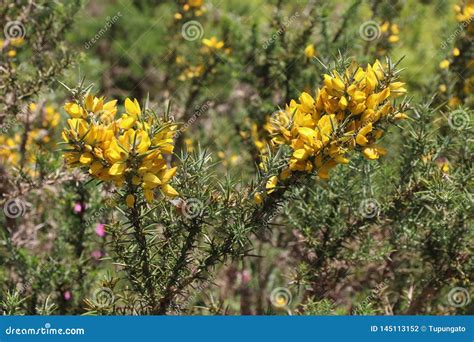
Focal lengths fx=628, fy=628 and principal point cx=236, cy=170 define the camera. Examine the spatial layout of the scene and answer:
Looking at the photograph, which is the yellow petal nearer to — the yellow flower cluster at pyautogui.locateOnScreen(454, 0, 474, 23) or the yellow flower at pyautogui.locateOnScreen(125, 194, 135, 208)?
the yellow flower at pyautogui.locateOnScreen(125, 194, 135, 208)

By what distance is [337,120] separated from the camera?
1.88 metres

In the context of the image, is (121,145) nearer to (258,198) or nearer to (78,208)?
(258,198)

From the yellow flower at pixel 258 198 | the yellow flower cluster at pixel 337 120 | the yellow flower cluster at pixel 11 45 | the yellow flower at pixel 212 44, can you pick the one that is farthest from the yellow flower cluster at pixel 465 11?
the yellow flower cluster at pixel 11 45

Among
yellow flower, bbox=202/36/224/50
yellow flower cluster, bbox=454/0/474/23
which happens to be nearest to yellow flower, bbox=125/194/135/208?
yellow flower, bbox=202/36/224/50

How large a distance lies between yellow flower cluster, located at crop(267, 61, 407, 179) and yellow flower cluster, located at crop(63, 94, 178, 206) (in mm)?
369

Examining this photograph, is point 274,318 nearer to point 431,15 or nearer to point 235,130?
point 235,130

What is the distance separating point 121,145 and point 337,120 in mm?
643

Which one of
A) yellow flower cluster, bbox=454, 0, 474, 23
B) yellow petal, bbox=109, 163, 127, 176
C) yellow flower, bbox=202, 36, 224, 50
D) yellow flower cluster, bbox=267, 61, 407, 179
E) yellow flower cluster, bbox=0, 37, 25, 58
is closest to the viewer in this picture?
yellow petal, bbox=109, 163, 127, 176

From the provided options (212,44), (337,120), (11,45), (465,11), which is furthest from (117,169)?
(465,11)

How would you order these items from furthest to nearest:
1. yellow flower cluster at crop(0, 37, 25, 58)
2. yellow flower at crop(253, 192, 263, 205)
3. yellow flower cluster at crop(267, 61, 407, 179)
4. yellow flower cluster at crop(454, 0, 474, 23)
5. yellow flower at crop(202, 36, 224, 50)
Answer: yellow flower at crop(202, 36, 224, 50)
yellow flower cluster at crop(454, 0, 474, 23)
yellow flower cluster at crop(0, 37, 25, 58)
yellow flower at crop(253, 192, 263, 205)
yellow flower cluster at crop(267, 61, 407, 179)

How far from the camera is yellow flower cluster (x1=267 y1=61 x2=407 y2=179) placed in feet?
6.00

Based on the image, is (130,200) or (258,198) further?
(258,198)

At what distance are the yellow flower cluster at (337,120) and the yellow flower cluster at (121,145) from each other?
14.5 inches

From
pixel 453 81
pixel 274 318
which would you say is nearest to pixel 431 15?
pixel 453 81
